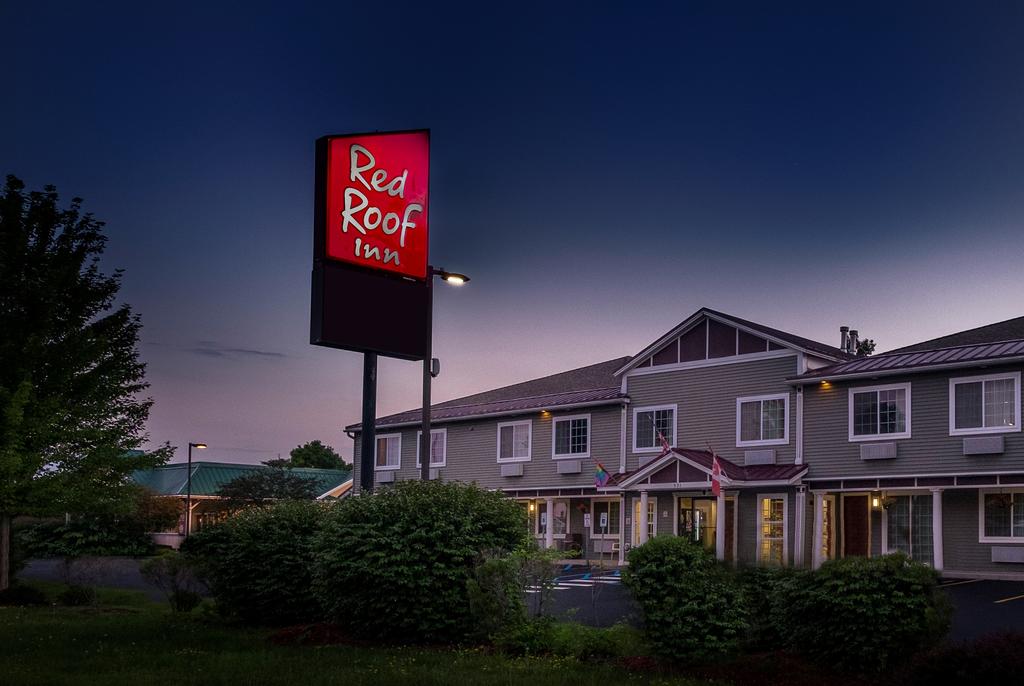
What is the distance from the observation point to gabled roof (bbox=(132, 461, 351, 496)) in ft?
208

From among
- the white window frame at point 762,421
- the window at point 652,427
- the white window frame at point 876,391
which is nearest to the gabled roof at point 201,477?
the window at point 652,427

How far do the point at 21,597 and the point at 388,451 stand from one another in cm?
2260

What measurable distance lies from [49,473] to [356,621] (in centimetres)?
1203

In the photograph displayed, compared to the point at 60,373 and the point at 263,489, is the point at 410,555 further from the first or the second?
the point at 263,489

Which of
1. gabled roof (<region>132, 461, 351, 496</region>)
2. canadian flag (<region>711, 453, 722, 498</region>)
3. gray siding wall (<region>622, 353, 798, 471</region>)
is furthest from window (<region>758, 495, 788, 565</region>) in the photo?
gabled roof (<region>132, 461, 351, 496</region>)

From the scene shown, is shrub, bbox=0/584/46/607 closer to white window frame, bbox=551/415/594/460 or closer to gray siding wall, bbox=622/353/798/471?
white window frame, bbox=551/415/594/460

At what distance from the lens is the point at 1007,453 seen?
26016 mm

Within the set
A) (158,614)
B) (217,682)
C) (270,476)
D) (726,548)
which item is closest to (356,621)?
(217,682)

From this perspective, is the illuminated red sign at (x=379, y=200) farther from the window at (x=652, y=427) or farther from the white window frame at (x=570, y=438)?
the white window frame at (x=570, y=438)

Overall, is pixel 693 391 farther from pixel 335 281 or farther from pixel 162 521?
pixel 162 521

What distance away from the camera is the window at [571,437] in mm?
36812

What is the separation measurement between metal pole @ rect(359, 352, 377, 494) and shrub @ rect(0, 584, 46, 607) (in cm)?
1039

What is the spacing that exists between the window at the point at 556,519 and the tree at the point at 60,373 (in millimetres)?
17408

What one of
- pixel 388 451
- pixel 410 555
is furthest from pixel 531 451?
pixel 410 555
